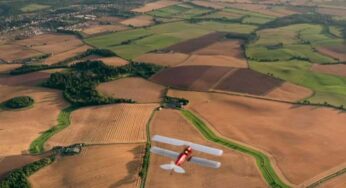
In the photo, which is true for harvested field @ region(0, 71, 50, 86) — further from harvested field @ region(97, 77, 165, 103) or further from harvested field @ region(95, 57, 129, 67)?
harvested field @ region(95, 57, 129, 67)

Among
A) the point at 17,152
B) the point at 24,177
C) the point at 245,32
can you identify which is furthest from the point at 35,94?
the point at 245,32

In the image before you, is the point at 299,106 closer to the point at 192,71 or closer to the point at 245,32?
the point at 192,71

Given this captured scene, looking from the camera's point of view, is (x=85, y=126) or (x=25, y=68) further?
(x=25, y=68)

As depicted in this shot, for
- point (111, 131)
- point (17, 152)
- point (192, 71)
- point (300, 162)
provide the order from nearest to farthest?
point (300, 162) < point (17, 152) < point (111, 131) < point (192, 71)

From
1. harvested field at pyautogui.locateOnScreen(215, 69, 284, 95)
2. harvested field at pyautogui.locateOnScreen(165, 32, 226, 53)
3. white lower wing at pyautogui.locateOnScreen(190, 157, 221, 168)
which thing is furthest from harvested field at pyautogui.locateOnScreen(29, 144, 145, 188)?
harvested field at pyautogui.locateOnScreen(165, 32, 226, 53)

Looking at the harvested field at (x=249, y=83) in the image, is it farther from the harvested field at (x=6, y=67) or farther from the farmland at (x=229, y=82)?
the harvested field at (x=6, y=67)

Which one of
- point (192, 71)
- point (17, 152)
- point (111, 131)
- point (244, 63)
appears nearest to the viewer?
point (17, 152)
